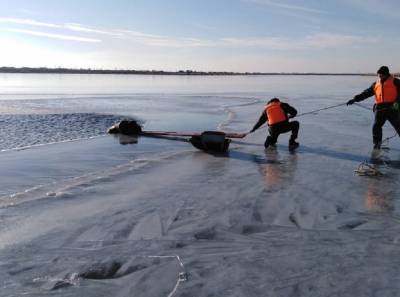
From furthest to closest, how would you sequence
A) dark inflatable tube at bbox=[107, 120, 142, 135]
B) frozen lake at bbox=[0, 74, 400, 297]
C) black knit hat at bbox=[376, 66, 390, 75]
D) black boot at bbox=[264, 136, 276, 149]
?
dark inflatable tube at bbox=[107, 120, 142, 135] → black boot at bbox=[264, 136, 276, 149] → black knit hat at bbox=[376, 66, 390, 75] → frozen lake at bbox=[0, 74, 400, 297]

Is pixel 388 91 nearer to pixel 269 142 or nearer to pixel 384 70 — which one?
pixel 384 70

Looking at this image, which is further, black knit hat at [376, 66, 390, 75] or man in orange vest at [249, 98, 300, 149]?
man in orange vest at [249, 98, 300, 149]

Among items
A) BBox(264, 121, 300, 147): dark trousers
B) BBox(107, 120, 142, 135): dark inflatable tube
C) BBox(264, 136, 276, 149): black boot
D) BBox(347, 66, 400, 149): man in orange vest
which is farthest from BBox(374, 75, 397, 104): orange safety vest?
BBox(107, 120, 142, 135): dark inflatable tube

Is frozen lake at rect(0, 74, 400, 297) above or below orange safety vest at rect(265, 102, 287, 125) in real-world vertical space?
below

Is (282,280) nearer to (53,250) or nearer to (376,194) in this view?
(53,250)

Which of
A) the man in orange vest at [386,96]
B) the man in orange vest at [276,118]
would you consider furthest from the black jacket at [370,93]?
the man in orange vest at [276,118]

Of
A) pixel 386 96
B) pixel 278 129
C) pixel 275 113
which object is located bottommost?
pixel 278 129

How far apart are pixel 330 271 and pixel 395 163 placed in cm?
577

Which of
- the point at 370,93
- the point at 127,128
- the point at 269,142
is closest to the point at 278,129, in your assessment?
the point at 269,142

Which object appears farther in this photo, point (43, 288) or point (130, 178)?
point (130, 178)

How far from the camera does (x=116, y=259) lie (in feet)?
13.7

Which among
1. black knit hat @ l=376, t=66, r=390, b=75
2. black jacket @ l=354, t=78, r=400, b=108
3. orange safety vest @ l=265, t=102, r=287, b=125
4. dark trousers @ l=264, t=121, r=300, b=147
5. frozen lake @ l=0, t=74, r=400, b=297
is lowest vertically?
frozen lake @ l=0, t=74, r=400, b=297

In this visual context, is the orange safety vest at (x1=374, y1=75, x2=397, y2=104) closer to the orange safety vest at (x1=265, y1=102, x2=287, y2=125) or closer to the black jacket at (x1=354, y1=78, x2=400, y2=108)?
the black jacket at (x1=354, y1=78, x2=400, y2=108)

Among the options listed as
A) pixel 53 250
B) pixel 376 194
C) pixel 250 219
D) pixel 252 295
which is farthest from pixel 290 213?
pixel 53 250
